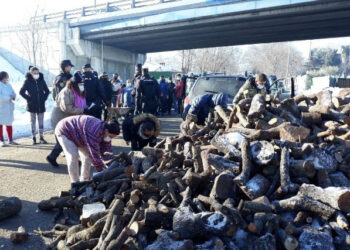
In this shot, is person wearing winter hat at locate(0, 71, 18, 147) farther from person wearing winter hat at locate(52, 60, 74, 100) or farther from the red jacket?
the red jacket

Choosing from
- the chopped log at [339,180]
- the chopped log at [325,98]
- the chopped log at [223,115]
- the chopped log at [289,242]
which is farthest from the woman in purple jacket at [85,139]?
the chopped log at [325,98]

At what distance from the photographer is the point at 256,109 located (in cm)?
485

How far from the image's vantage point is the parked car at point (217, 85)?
810 centimetres

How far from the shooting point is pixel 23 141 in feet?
27.9

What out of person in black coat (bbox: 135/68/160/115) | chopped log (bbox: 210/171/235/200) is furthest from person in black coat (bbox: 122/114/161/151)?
person in black coat (bbox: 135/68/160/115)

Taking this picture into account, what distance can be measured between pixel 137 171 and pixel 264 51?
67170 mm

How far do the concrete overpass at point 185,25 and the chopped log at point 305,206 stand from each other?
14675 millimetres

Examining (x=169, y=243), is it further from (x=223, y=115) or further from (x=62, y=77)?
(x=62, y=77)

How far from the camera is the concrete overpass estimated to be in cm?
1714

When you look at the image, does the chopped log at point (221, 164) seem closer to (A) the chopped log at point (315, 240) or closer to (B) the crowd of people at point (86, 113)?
(A) the chopped log at point (315, 240)

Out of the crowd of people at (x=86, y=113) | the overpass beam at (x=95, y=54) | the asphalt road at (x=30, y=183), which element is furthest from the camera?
the overpass beam at (x=95, y=54)

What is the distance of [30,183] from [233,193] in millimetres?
3648

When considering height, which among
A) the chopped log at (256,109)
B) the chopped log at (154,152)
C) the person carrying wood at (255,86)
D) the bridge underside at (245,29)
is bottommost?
the chopped log at (154,152)

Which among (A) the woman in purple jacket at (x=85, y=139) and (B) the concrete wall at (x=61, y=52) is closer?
(A) the woman in purple jacket at (x=85, y=139)
